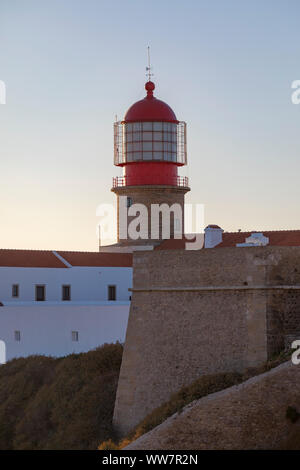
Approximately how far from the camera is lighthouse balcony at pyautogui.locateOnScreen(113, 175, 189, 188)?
4122cm

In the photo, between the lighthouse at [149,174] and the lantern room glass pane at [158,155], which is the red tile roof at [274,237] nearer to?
the lighthouse at [149,174]

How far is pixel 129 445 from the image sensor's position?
21438 mm

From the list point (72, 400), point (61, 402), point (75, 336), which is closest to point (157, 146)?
point (75, 336)

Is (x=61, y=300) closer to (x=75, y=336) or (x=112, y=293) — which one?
(x=112, y=293)

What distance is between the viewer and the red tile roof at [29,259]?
37.7 meters

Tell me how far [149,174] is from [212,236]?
4.23m

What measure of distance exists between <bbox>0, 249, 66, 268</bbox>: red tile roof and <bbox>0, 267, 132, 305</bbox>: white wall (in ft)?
0.71

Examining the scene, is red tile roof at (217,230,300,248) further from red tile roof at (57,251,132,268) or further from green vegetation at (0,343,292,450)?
green vegetation at (0,343,292,450)

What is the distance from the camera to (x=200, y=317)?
79.9 feet

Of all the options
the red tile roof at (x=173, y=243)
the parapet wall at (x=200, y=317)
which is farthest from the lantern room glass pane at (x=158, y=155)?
the parapet wall at (x=200, y=317)

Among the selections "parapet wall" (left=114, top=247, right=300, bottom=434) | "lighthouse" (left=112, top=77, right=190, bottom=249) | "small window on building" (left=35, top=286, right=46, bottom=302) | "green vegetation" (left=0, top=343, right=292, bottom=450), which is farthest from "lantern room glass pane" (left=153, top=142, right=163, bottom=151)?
"parapet wall" (left=114, top=247, right=300, bottom=434)
